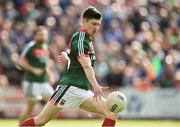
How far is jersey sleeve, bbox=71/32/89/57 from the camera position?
1074 cm

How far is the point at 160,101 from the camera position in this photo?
816 inches

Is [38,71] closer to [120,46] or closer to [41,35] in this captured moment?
[41,35]

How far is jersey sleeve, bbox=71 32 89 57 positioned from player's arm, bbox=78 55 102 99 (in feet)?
0.26

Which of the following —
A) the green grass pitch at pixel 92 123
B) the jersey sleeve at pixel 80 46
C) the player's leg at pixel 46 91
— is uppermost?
the jersey sleeve at pixel 80 46

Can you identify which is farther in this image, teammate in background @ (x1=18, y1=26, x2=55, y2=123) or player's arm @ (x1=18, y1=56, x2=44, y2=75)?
teammate in background @ (x1=18, y1=26, x2=55, y2=123)

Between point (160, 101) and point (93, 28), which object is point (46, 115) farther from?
point (160, 101)

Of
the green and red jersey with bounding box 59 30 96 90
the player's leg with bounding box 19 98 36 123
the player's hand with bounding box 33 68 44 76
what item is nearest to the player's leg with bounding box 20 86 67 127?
the green and red jersey with bounding box 59 30 96 90

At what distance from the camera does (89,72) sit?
34.7ft

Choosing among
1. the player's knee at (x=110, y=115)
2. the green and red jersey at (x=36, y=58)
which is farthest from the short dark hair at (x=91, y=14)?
the green and red jersey at (x=36, y=58)

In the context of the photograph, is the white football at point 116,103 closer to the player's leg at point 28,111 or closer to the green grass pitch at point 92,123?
the player's leg at point 28,111

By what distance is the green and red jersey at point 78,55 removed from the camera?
10797mm

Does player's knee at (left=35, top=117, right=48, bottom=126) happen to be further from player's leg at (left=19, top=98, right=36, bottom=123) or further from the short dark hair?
player's leg at (left=19, top=98, right=36, bottom=123)

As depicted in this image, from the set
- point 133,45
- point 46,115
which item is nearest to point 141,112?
point 133,45

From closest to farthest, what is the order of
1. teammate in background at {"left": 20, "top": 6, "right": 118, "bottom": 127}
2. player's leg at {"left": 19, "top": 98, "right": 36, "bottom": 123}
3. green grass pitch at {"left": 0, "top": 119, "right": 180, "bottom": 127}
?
teammate in background at {"left": 20, "top": 6, "right": 118, "bottom": 127}, player's leg at {"left": 19, "top": 98, "right": 36, "bottom": 123}, green grass pitch at {"left": 0, "top": 119, "right": 180, "bottom": 127}
